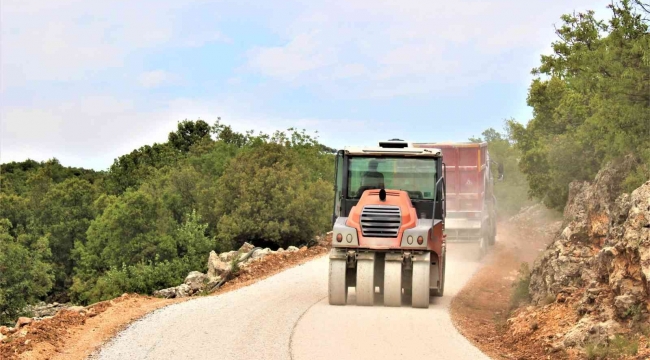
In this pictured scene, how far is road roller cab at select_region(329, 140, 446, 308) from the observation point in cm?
1912

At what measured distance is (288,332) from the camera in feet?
52.1

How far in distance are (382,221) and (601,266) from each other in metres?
5.29

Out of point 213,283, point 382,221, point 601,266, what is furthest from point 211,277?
point 601,266

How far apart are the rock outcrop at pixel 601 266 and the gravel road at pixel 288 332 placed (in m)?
2.11

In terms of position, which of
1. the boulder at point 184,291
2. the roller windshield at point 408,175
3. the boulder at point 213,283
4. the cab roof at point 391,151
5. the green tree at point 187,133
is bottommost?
the boulder at point 184,291

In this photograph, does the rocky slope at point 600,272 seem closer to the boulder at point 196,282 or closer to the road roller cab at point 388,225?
the road roller cab at point 388,225

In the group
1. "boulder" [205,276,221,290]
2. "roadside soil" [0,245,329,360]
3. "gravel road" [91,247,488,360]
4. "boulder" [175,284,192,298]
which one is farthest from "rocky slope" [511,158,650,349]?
"boulder" [175,284,192,298]

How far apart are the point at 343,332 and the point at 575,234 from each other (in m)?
6.41

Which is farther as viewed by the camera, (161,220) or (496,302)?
(161,220)

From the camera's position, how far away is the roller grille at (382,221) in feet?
63.5

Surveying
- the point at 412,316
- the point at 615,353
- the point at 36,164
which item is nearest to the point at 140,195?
the point at 412,316

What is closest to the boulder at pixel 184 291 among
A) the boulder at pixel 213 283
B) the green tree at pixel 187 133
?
the boulder at pixel 213 283

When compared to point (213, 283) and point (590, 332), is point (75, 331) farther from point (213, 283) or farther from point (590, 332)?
point (213, 283)

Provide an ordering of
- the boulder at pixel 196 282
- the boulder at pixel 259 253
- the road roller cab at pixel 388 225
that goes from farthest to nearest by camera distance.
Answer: the boulder at pixel 259 253, the boulder at pixel 196 282, the road roller cab at pixel 388 225
